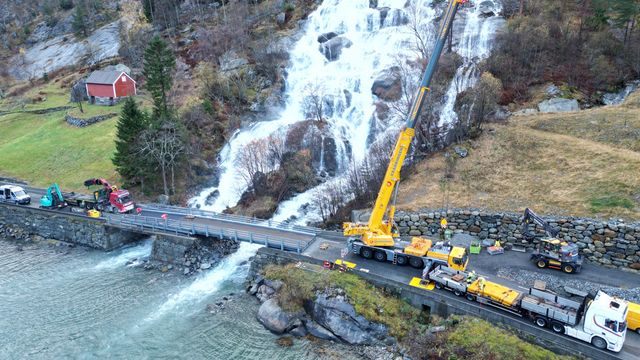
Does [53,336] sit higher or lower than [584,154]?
lower

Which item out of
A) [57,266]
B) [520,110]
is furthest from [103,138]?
[520,110]

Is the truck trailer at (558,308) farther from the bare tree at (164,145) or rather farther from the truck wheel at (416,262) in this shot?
the bare tree at (164,145)

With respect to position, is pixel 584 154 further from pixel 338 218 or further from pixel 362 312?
pixel 362 312

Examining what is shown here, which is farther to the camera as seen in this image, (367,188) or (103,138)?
(103,138)

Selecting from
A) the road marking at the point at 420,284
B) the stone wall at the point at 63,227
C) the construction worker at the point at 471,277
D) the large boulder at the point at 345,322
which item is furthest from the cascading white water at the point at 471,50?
the stone wall at the point at 63,227

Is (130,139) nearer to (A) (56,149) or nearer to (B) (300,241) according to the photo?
(A) (56,149)

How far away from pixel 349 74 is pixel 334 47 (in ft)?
25.5

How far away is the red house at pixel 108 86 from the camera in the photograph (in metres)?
66.5

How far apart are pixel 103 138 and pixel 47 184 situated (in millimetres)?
9617

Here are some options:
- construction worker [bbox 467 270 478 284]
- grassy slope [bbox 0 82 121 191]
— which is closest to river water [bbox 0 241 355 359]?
construction worker [bbox 467 270 478 284]

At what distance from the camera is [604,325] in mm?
20672

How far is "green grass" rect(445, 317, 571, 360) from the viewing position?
21.1 meters

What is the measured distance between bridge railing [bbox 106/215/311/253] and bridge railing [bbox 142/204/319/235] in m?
1.55

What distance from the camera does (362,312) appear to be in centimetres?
2506
